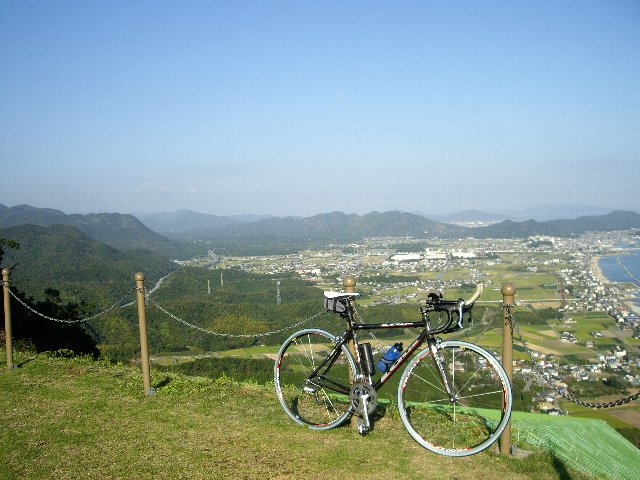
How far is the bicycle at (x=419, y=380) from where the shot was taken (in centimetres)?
389

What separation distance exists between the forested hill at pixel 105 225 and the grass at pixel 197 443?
294ft

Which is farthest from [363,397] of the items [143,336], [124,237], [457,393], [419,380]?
[124,237]

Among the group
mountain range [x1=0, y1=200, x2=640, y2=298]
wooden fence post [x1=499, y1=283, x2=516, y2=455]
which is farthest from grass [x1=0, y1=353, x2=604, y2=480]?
mountain range [x1=0, y1=200, x2=640, y2=298]

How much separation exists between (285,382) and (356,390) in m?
1.56

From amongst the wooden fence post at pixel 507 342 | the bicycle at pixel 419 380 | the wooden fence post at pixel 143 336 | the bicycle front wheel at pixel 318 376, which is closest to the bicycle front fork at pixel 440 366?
the bicycle at pixel 419 380

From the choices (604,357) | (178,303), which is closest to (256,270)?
(178,303)

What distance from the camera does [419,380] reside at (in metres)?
4.23

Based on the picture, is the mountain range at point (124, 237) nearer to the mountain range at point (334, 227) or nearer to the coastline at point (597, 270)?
the mountain range at point (334, 227)

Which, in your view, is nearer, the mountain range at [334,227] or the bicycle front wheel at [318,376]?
the bicycle front wheel at [318,376]

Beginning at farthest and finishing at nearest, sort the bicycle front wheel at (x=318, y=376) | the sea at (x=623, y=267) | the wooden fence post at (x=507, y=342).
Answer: the sea at (x=623, y=267) → the bicycle front wheel at (x=318, y=376) → the wooden fence post at (x=507, y=342)

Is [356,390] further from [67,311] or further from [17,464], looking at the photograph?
[67,311]

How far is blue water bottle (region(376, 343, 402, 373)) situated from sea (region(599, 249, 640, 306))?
2548cm

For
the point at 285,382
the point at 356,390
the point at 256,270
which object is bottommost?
the point at 256,270

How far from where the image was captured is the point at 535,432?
478 cm
